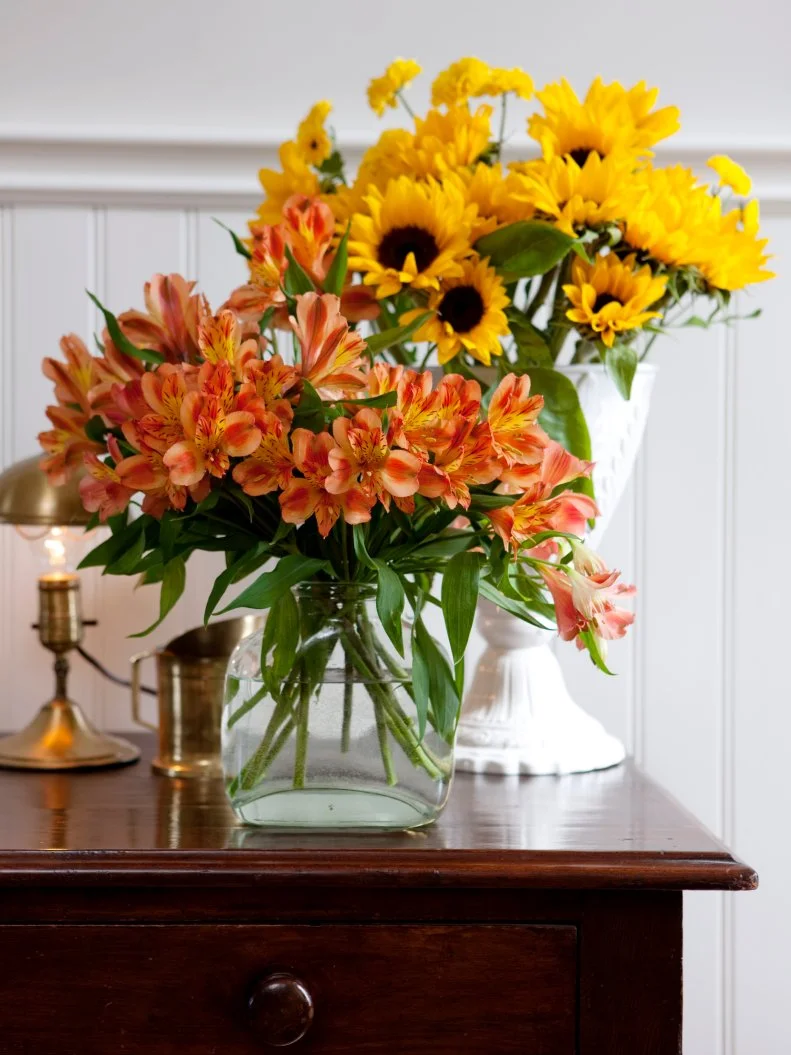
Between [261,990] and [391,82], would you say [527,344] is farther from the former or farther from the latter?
[261,990]

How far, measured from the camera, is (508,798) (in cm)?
91

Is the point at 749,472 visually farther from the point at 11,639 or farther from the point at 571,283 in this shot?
the point at 11,639

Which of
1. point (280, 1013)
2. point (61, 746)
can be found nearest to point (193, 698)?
point (61, 746)

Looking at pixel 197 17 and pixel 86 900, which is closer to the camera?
pixel 86 900

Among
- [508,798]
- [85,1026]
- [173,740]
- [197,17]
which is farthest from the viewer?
[197,17]

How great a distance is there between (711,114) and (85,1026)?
1.07m

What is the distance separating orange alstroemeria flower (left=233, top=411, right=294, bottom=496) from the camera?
0.73 metres

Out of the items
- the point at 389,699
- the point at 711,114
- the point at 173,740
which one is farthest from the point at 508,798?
the point at 711,114

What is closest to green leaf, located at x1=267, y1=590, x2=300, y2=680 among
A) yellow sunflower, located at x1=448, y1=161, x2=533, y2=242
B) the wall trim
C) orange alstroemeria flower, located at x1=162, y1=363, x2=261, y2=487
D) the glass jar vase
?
the glass jar vase

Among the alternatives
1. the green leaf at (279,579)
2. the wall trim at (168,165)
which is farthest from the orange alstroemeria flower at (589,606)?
the wall trim at (168,165)

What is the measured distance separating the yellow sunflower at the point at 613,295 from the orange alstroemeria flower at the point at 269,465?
0.92ft

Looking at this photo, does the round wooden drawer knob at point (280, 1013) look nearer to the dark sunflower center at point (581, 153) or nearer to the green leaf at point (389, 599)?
the green leaf at point (389, 599)

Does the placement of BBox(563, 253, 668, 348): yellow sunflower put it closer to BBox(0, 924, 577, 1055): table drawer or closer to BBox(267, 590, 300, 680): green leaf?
BBox(267, 590, 300, 680): green leaf

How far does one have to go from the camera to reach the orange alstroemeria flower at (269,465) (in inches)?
28.6
